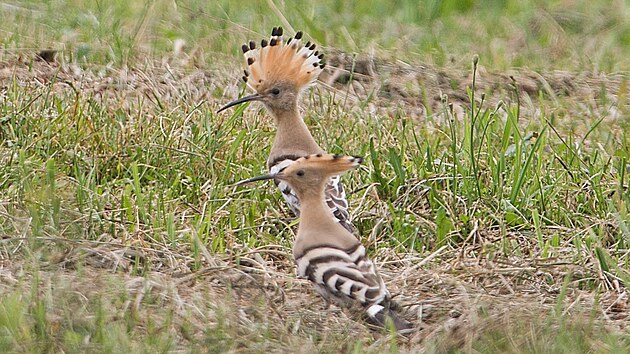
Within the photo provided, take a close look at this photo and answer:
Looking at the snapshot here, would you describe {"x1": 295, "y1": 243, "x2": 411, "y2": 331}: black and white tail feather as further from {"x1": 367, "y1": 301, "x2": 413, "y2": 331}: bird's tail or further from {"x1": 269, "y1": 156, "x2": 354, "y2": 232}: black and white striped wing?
{"x1": 269, "y1": 156, "x2": 354, "y2": 232}: black and white striped wing

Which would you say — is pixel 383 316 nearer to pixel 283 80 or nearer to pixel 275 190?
pixel 275 190

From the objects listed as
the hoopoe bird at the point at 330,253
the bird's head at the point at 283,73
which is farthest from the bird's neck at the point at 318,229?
the bird's head at the point at 283,73

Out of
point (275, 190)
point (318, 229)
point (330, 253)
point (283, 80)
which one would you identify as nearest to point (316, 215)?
point (318, 229)

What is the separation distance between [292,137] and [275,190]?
0.92ft

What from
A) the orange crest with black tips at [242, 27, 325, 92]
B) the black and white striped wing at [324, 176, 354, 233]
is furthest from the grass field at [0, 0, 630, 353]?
the orange crest with black tips at [242, 27, 325, 92]

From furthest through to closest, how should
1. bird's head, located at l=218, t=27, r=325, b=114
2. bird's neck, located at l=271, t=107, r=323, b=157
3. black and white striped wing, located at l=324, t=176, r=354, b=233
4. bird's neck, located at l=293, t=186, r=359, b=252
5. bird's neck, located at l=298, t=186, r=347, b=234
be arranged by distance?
bird's head, located at l=218, t=27, r=325, b=114 → bird's neck, located at l=271, t=107, r=323, b=157 → black and white striped wing, located at l=324, t=176, r=354, b=233 → bird's neck, located at l=298, t=186, r=347, b=234 → bird's neck, located at l=293, t=186, r=359, b=252

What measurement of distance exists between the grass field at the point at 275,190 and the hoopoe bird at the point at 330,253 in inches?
3.7

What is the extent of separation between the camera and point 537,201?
5.68m

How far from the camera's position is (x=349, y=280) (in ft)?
14.3

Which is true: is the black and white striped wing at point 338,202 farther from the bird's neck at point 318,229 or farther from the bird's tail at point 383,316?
the bird's tail at point 383,316

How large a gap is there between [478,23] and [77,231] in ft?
16.8

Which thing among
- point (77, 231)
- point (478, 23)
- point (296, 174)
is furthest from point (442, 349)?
point (478, 23)

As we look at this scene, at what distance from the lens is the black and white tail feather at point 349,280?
4336mm

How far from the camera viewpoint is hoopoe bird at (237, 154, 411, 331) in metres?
4.35
